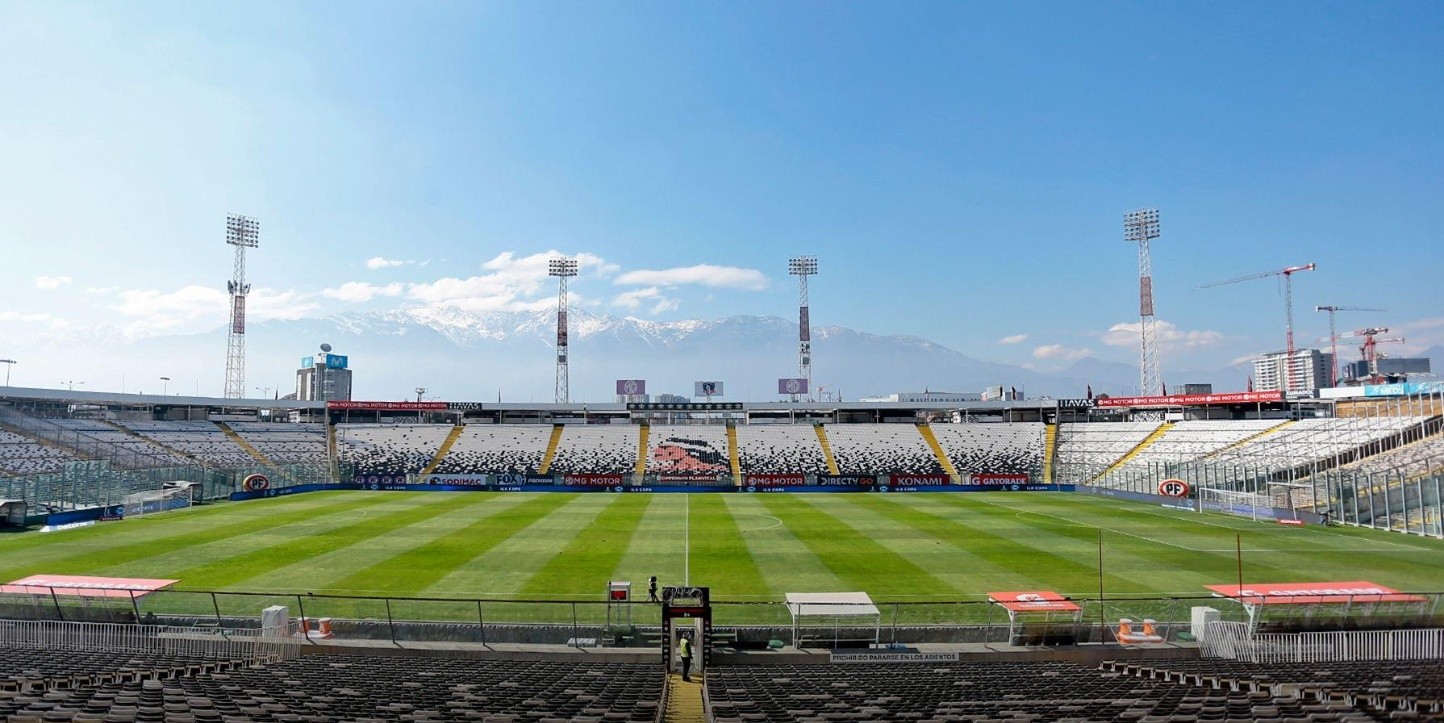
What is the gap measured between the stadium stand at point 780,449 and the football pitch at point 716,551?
77.1ft

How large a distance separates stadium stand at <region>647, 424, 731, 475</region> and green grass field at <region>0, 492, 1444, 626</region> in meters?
23.5

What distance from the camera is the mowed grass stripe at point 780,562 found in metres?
29.8

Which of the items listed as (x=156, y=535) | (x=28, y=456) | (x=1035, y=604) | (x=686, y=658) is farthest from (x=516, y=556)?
(x=28, y=456)

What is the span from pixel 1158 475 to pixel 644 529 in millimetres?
42020

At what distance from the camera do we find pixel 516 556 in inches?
1404

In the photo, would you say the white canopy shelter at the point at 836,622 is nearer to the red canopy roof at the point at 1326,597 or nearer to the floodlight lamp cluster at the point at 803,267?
the red canopy roof at the point at 1326,597

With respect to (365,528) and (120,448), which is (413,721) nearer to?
(365,528)

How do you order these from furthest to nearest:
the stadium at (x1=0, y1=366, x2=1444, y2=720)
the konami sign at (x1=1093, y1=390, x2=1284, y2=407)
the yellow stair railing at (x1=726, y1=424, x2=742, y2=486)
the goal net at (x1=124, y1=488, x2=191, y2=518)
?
1. the konami sign at (x1=1093, y1=390, x2=1284, y2=407)
2. the yellow stair railing at (x1=726, y1=424, x2=742, y2=486)
3. the goal net at (x1=124, y1=488, x2=191, y2=518)
4. the stadium at (x1=0, y1=366, x2=1444, y2=720)

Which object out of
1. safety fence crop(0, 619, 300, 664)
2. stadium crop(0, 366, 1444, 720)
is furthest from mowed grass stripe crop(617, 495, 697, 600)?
safety fence crop(0, 619, 300, 664)

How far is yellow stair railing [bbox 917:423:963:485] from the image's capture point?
252ft

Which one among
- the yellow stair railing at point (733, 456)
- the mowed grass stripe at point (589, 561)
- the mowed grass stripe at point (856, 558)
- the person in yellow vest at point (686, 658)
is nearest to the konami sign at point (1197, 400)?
the yellow stair railing at point (733, 456)

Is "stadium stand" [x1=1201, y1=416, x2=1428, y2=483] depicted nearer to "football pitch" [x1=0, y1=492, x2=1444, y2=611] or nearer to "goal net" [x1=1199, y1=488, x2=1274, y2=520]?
"goal net" [x1=1199, y1=488, x2=1274, y2=520]

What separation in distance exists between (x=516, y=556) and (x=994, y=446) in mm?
63078

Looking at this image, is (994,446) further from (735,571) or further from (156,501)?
(156,501)
